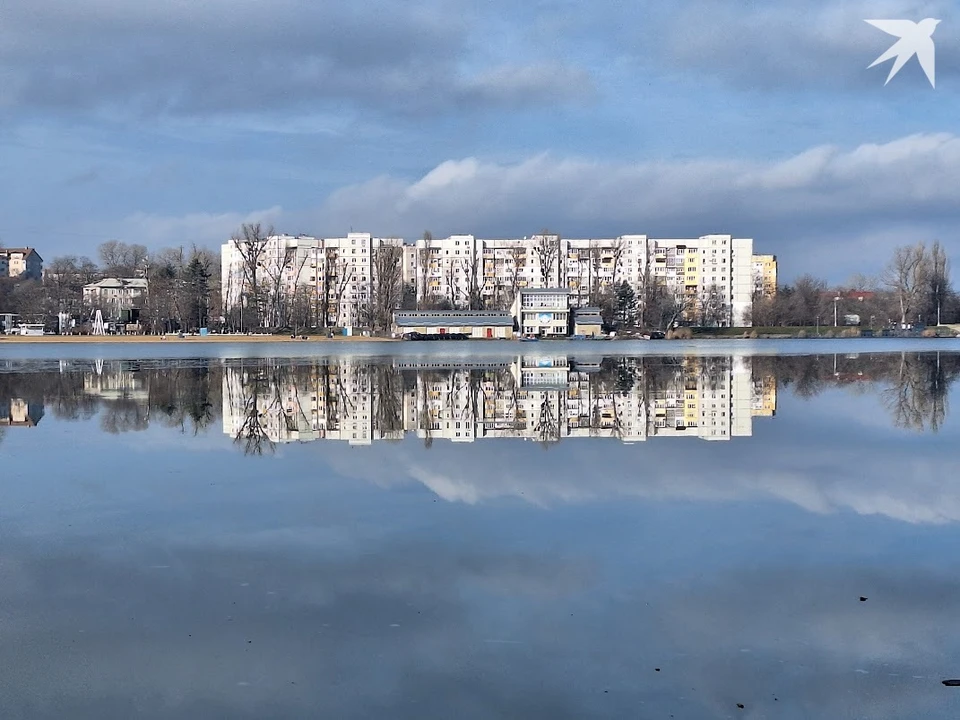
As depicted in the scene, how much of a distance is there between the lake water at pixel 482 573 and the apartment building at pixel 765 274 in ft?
353

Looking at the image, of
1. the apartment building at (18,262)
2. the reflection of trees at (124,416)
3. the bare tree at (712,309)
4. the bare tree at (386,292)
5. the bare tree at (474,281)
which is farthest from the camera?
the apartment building at (18,262)

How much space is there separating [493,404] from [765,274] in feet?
442

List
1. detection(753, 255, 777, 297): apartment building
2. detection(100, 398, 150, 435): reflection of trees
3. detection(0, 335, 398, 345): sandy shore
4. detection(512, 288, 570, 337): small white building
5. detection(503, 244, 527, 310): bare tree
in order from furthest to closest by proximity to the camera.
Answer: detection(753, 255, 777, 297): apartment building < detection(503, 244, 527, 310): bare tree < detection(512, 288, 570, 337): small white building < detection(0, 335, 398, 345): sandy shore < detection(100, 398, 150, 435): reflection of trees

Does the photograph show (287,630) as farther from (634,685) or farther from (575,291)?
(575,291)

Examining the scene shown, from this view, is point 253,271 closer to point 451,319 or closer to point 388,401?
point 451,319

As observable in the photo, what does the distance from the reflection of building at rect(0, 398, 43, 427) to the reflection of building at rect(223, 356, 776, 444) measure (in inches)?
128

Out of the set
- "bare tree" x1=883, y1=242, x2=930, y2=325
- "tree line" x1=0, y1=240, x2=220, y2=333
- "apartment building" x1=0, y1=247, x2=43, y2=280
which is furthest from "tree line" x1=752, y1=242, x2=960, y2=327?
"apartment building" x1=0, y1=247, x2=43, y2=280

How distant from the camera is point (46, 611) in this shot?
561 centimetres

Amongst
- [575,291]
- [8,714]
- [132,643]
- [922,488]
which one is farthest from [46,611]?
[575,291]

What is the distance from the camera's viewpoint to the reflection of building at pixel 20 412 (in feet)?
52.8

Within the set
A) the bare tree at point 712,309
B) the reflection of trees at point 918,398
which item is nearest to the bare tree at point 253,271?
the bare tree at point 712,309

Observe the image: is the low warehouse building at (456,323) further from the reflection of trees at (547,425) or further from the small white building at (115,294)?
the reflection of trees at (547,425)

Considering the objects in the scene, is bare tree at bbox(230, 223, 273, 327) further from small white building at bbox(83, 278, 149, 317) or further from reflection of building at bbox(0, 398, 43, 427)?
reflection of building at bbox(0, 398, 43, 427)

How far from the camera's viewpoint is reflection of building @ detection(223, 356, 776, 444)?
14008 millimetres
